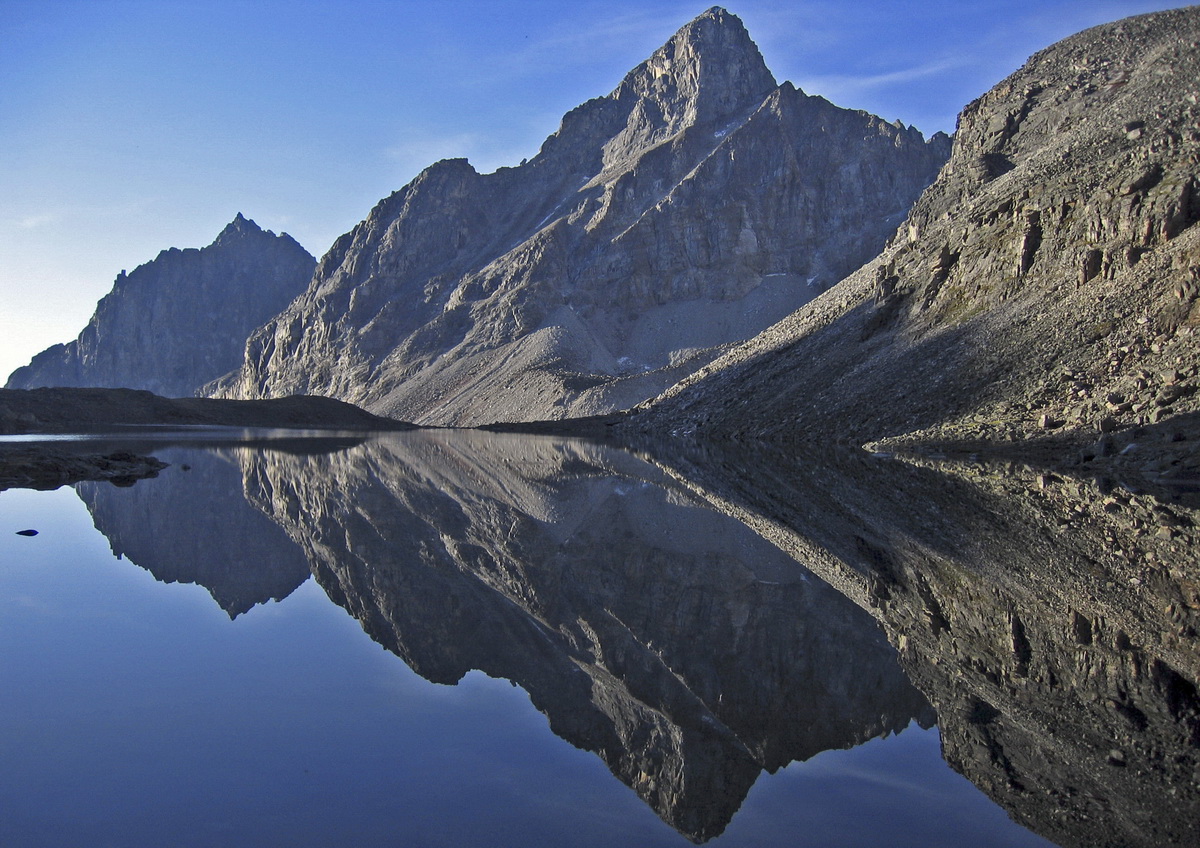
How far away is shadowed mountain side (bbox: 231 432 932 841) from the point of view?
244 inches

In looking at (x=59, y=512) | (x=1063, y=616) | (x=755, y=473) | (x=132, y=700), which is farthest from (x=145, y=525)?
(x=755, y=473)

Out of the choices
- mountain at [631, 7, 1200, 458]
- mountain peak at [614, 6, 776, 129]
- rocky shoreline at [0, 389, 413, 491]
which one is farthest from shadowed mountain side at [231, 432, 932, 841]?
mountain peak at [614, 6, 776, 129]

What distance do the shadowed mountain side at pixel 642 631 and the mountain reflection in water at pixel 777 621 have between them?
0.03 m

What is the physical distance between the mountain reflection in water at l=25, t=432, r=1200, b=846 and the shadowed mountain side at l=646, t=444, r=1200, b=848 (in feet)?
0.10

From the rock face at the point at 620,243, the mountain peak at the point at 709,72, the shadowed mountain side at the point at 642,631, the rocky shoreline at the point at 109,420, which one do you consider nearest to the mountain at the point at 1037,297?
the shadowed mountain side at the point at 642,631

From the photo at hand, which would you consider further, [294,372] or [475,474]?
[294,372]

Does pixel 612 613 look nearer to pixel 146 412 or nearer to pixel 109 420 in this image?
pixel 109 420

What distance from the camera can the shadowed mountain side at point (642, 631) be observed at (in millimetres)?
6203

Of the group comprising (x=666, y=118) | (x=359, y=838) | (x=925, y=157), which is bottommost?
(x=359, y=838)

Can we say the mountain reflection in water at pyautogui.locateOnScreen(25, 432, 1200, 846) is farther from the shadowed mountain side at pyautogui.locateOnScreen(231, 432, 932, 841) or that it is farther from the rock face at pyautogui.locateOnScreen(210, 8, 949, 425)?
the rock face at pyautogui.locateOnScreen(210, 8, 949, 425)

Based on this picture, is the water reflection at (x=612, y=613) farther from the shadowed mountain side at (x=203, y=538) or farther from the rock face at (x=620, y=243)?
the rock face at (x=620, y=243)

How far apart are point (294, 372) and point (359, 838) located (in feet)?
614

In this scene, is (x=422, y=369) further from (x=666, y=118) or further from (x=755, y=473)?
(x=755, y=473)

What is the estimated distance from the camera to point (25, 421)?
62188mm
